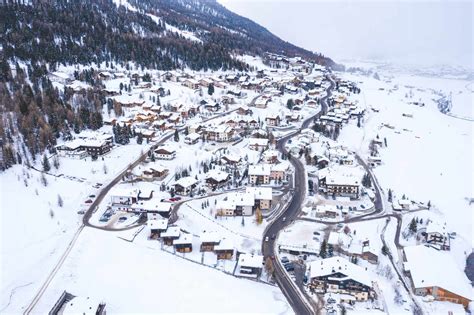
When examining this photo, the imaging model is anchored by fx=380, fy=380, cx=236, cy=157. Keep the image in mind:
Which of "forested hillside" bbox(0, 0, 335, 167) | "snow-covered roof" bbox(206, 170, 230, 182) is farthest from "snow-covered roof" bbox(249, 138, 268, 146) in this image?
"forested hillside" bbox(0, 0, 335, 167)

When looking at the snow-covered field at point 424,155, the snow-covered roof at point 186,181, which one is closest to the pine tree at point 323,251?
the snow-covered field at point 424,155

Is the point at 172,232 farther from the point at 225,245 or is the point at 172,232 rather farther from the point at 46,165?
the point at 46,165

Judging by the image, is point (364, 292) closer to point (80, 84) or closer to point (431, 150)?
point (431, 150)

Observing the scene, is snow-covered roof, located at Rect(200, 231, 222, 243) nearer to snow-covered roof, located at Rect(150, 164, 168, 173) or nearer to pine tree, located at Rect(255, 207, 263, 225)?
pine tree, located at Rect(255, 207, 263, 225)

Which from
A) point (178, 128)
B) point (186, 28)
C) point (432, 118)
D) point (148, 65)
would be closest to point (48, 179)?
point (178, 128)

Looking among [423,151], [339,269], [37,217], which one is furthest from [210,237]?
[423,151]
